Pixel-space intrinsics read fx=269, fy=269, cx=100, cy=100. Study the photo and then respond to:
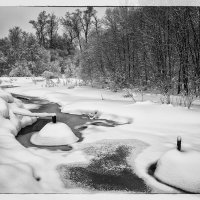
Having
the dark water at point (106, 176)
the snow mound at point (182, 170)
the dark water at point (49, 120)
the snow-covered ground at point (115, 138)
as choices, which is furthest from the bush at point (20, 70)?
the snow mound at point (182, 170)

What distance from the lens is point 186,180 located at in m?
2.32

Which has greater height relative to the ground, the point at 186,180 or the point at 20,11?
the point at 20,11

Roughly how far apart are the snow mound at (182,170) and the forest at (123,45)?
177 centimetres

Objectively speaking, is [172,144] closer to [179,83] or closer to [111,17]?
[179,83]

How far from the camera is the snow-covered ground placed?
238cm

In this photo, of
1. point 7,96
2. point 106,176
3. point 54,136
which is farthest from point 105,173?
point 7,96

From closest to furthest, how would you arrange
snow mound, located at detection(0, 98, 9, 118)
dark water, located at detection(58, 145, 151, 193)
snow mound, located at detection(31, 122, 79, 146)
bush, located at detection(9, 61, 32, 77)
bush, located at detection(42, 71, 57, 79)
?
dark water, located at detection(58, 145, 151, 193) → snow mound, located at detection(31, 122, 79, 146) → bush, located at detection(9, 61, 32, 77) → bush, located at detection(42, 71, 57, 79) → snow mound, located at detection(0, 98, 9, 118)

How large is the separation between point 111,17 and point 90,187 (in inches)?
87.0

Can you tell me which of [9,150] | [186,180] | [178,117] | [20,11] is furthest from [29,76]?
[186,180]

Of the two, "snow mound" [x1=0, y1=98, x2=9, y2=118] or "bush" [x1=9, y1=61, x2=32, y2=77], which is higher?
"bush" [x1=9, y1=61, x2=32, y2=77]

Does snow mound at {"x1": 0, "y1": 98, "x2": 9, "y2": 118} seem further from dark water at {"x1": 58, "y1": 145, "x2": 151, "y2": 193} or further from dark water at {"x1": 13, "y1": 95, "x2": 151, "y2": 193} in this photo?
dark water at {"x1": 58, "y1": 145, "x2": 151, "y2": 193}

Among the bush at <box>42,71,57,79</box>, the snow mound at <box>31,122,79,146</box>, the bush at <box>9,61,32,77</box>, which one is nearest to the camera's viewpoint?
the snow mound at <box>31,122,79,146</box>

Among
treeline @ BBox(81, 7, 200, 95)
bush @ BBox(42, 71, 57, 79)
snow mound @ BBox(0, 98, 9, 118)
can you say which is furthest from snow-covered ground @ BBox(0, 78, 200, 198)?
treeline @ BBox(81, 7, 200, 95)

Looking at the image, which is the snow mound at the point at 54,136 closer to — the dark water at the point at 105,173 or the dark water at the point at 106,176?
the dark water at the point at 105,173
